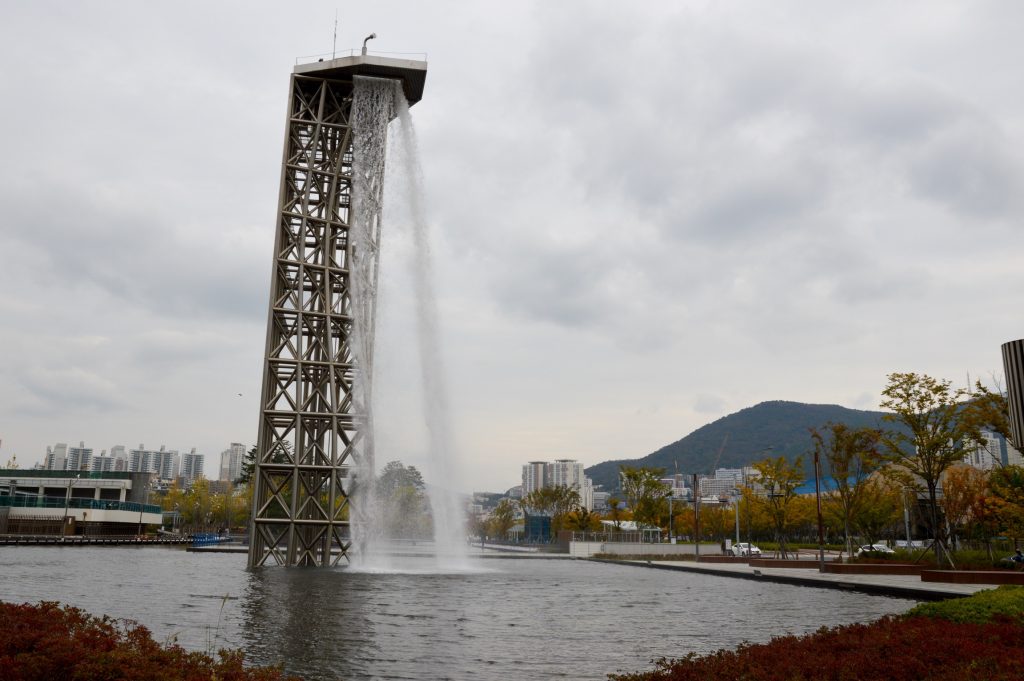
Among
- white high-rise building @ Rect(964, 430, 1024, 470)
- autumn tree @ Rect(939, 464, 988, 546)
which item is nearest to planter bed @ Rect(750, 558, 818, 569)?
autumn tree @ Rect(939, 464, 988, 546)

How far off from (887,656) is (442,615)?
11.4m

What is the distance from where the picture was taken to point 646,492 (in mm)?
71500

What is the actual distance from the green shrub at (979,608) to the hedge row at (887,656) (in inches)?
1.4

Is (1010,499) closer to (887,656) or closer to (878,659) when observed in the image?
(887,656)

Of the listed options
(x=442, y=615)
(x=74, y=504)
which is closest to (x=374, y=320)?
(x=442, y=615)

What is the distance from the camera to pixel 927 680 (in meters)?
7.63

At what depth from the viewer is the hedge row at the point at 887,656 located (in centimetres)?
790

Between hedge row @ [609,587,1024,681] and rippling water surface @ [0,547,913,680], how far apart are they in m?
2.92

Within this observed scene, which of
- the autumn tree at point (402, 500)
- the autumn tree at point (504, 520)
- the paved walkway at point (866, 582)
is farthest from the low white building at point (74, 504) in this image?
the paved walkway at point (866, 582)

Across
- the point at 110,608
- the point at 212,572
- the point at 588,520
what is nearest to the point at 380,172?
the point at 212,572

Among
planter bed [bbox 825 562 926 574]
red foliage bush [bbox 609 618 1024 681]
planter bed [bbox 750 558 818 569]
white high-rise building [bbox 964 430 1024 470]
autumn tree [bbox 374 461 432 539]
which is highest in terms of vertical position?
white high-rise building [bbox 964 430 1024 470]

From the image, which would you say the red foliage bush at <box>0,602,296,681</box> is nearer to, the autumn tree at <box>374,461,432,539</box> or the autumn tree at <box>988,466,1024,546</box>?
the autumn tree at <box>374,461,432,539</box>

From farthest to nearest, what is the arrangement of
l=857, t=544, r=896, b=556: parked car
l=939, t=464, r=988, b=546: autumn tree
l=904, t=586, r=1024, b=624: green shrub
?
l=857, t=544, r=896, b=556: parked car < l=939, t=464, r=988, b=546: autumn tree < l=904, t=586, r=1024, b=624: green shrub

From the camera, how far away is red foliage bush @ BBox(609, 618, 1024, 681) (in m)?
7.86
